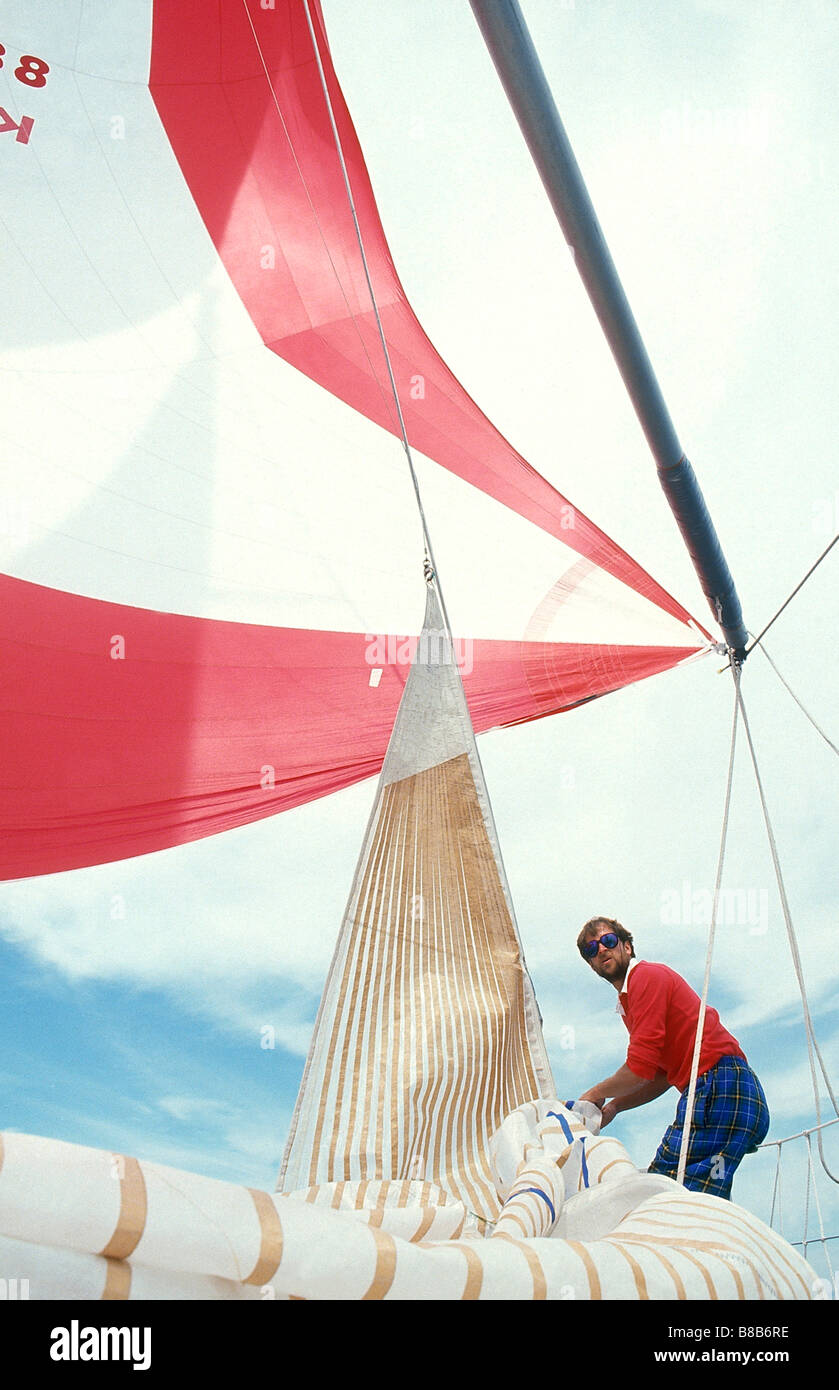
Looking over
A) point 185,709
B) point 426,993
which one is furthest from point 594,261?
point 185,709

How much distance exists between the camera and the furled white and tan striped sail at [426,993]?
3.98ft

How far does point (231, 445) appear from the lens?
264 centimetres

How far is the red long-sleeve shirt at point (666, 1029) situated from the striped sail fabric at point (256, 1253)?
119cm

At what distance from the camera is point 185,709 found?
2.89 metres

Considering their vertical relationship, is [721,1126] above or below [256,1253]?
above

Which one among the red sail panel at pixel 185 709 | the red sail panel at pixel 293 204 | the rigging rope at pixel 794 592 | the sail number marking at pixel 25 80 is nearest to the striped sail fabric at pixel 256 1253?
the rigging rope at pixel 794 592

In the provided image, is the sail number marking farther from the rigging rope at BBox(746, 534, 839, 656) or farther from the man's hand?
the man's hand

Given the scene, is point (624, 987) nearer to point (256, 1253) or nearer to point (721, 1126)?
point (721, 1126)

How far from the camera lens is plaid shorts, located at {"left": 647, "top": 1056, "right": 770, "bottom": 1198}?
173 cm

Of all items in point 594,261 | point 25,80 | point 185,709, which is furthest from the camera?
point 185,709

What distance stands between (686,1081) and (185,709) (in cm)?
180

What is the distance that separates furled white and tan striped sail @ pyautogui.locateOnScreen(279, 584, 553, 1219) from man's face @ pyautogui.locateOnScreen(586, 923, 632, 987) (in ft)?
1.36

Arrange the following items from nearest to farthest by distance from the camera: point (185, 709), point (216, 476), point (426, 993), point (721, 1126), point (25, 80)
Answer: point (426, 993) → point (721, 1126) → point (25, 80) → point (216, 476) → point (185, 709)
